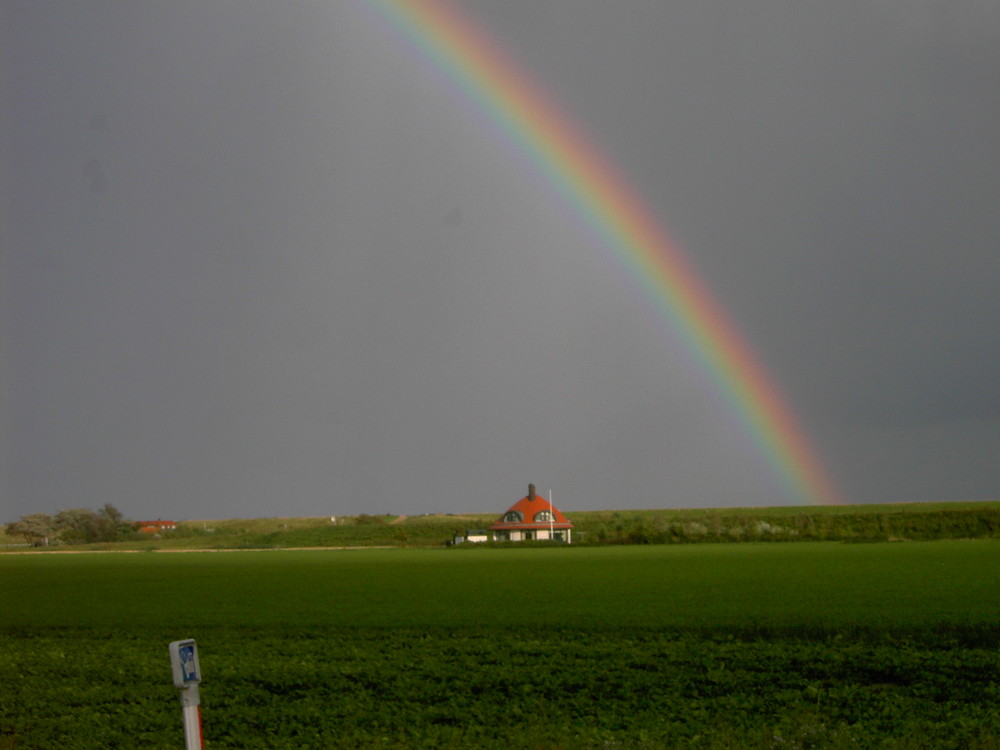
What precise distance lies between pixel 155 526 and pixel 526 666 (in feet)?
532

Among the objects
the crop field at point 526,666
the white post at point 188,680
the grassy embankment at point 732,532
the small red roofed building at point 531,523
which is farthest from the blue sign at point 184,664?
the small red roofed building at point 531,523

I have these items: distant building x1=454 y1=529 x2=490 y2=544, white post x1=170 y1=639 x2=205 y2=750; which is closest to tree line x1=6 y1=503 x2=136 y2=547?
distant building x1=454 y1=529 x2=490 y2=544

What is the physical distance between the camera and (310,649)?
76.0 ft

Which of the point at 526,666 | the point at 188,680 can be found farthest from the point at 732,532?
the point at 188,680

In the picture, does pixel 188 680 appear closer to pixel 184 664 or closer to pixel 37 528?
pixel 184 664

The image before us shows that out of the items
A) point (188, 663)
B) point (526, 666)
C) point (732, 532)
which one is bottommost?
point (732, 532)

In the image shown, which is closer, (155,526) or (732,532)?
(732,532)

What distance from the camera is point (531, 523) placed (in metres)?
114

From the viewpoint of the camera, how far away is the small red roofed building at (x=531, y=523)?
114m

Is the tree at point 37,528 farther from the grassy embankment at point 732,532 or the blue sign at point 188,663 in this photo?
the blue sign at point 188,663

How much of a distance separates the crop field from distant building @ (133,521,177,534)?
12967 cm

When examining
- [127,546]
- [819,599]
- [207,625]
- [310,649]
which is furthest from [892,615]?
[127,546]

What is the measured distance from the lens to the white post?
8.30 m

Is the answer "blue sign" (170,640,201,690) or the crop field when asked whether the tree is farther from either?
"blue sign" (170,640,201,690)
